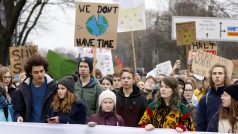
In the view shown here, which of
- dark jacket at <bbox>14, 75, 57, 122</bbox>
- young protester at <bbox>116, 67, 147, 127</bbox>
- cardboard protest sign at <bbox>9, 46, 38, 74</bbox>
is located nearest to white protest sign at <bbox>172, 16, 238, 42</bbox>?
cardboard protest sign at <bbox>9, 46, 38, 74</bbox>

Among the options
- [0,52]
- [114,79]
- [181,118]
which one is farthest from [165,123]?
[0,52]

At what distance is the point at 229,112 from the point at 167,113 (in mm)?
773

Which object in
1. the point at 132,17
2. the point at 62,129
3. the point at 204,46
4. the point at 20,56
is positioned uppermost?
the point at 132,17

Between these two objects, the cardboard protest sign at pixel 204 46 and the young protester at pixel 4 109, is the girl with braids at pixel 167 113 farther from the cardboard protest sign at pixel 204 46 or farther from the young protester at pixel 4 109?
the cardboard protest sign at pixel 204 46

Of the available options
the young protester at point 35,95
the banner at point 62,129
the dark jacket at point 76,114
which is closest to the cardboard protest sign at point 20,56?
the young protester at point 35,95

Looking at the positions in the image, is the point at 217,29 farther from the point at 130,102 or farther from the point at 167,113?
the point at 167,113

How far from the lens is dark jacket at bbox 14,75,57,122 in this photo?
6918mm

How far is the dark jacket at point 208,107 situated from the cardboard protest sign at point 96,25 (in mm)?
2877

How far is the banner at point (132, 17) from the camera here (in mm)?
14000

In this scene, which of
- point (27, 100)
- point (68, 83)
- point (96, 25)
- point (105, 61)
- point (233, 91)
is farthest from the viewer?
point (105, 61)

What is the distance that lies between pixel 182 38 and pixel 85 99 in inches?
224

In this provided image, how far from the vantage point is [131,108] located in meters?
7.68

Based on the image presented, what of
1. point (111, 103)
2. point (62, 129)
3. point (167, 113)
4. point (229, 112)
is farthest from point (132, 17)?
point (229, 112)

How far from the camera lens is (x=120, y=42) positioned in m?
80.9
